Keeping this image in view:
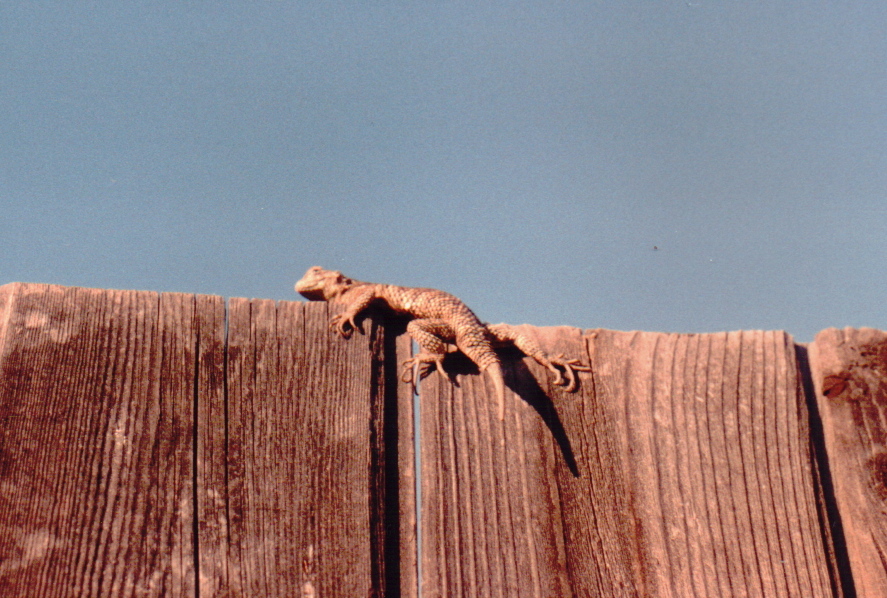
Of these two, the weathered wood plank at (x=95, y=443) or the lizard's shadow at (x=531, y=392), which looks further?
the lizard's shadow at (x=531, y=392)

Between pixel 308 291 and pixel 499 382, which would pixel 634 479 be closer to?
pixel 499 382

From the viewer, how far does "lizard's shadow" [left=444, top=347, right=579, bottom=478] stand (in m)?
2.17

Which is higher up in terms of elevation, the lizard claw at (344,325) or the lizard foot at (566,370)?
the lizard claw at (344,325)

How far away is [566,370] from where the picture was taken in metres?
2.25

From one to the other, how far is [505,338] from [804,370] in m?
0.79

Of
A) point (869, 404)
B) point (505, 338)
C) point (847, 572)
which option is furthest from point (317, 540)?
point (869, 404)

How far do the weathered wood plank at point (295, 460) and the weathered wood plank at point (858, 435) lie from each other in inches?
43.7

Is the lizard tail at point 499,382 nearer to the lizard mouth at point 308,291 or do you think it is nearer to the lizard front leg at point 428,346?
the lizard front leg at point 428,346

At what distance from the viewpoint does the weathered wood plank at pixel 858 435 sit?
78.4 inches

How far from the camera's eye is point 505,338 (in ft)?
7.54

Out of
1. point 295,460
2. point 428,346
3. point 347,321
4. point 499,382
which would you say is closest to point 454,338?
point 428,346

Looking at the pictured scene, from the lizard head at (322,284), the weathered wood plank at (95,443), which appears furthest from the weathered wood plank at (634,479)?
the lizard head at (322,284)

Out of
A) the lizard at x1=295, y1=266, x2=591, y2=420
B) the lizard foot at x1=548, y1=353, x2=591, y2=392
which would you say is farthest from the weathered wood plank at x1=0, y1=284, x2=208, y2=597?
the lizard foot at x1=548, y1=353, x2=591, y2=392

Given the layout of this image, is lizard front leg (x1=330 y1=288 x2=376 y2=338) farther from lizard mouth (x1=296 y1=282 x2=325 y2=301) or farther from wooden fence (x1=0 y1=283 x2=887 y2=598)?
lizard mouth (x1=296 y1=282 x2=325 y2=301)
